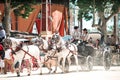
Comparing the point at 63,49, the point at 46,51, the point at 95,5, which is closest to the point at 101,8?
the point at 95,5

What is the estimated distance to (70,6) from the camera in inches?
1676

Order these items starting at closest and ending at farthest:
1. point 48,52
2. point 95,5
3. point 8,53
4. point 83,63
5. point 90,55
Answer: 1. point 8,53
2. point 48,52
3. point 90,55
4. point 83,63
5. point 95,5

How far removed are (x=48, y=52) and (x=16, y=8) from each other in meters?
10.5

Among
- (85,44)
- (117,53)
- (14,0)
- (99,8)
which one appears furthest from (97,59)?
(99,8)

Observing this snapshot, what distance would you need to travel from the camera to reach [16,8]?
108 feet

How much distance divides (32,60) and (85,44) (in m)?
3.20

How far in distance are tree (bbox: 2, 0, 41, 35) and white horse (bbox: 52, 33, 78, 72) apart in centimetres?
846

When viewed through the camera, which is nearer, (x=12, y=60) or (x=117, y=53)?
(x=12, y=60)

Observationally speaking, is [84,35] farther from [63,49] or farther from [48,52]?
[48,52]

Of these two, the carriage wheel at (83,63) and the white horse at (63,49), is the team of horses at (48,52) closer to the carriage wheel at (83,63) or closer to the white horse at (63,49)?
the white horse at (63,49)

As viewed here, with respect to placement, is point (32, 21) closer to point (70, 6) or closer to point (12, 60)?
point (70, 6)

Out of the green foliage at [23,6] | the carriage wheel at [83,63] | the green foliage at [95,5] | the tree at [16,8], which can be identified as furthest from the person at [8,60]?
the green foliage at [95,5]

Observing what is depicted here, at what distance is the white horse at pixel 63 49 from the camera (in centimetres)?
2227

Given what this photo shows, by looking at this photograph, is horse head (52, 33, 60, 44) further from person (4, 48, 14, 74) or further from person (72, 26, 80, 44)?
person (4, 48, 14, 74)
